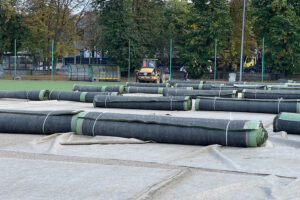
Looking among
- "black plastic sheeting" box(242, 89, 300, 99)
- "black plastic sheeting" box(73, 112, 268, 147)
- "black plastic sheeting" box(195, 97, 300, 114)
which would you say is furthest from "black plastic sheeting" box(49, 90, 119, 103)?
"black plastic sheeting" box(73, 112, 268, 147)

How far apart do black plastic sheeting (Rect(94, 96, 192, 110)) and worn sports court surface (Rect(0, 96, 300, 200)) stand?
5.42 m

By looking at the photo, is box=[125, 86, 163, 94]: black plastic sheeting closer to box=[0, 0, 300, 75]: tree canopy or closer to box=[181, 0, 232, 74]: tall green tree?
box=[0, 0, 300, 75]: tree canopy

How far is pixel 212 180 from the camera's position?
5.16 metres

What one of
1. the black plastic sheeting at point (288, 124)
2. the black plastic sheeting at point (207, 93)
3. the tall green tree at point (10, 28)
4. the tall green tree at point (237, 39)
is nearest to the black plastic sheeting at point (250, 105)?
the black plastic sheeting at point (207, 93)

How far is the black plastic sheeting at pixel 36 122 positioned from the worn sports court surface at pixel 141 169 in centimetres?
46

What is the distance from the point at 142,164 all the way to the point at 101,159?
2.36 ft

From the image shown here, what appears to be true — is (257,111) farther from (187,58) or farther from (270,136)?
(187,58)

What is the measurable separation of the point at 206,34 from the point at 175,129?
44.4 meters

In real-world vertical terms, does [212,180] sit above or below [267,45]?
below

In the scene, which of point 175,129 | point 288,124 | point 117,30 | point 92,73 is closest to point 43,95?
point 175,129

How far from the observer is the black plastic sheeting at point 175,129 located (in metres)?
7.28

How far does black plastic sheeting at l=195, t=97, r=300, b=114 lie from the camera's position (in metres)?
12.7

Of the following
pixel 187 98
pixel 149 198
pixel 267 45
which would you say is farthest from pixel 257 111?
pixel 267 45

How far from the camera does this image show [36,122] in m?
8.74
